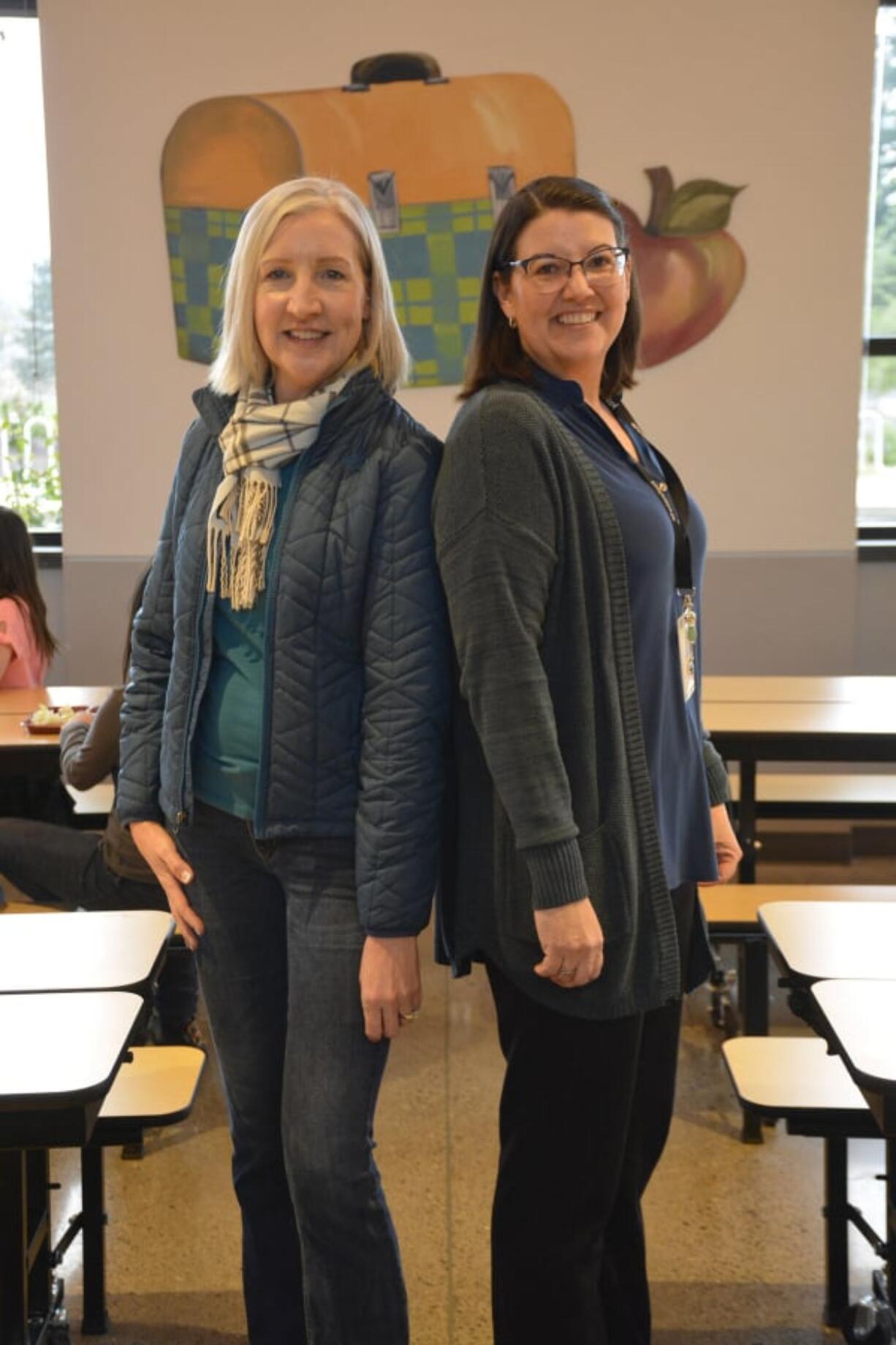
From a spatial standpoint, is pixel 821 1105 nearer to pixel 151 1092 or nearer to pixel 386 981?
pixel 386 981

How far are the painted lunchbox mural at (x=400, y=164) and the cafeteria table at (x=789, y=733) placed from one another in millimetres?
2096

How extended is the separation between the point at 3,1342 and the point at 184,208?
4.23 metres

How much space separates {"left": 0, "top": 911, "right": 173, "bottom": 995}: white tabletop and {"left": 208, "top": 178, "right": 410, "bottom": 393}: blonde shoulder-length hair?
69 cm

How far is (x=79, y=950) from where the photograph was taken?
1.85 metres

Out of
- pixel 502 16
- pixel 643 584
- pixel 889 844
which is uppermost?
pixel 502 16

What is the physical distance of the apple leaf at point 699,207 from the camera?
5133 millimetres

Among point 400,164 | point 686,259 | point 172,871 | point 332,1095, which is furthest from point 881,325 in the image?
point 332,1095

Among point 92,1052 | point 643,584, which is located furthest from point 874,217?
point 92,1052

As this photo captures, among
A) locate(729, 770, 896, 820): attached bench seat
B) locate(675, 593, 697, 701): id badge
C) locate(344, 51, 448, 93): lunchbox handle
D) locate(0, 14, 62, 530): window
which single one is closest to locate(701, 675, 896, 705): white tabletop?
locate(729, 770, 896, 820): attached bench seat

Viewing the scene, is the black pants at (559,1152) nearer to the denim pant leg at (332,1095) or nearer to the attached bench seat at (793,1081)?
the denim pant leg at (332,1095)

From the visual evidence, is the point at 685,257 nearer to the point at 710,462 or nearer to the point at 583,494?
the point at 710,462

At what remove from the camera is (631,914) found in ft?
4.78

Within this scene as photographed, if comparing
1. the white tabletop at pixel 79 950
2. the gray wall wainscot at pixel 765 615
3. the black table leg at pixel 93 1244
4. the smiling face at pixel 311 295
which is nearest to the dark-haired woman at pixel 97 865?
the black table leg at pixel 93 1244

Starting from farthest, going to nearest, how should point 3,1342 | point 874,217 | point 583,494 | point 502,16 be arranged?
point 874,217 < point 502,16 < point 3,1342 < point 583,494
